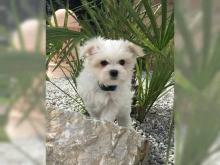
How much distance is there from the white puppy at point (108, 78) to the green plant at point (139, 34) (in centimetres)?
6

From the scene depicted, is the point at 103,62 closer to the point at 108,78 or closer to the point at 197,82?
the point at 108,78

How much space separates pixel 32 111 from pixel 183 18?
195 mm

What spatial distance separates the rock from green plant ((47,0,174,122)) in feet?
0.73

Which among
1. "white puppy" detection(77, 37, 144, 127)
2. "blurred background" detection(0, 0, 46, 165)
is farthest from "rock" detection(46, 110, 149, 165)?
"blurred background" detection(0, 0, 46, 165)

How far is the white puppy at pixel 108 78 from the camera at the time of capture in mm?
1113

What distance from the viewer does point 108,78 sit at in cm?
111

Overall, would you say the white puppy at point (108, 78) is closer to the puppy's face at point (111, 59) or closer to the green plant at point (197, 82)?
the puppy's face at point (111, 59)

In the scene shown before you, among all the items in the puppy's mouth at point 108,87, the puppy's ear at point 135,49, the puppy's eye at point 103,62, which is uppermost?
the puppy's ear at point 135,49

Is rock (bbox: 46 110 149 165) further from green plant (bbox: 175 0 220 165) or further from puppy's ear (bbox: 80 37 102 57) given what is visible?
green plant (bbox: 175 0 220 165)

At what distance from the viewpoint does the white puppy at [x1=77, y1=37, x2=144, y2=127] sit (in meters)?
1.11

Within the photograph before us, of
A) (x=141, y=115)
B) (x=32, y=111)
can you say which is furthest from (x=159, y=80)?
(x=32, y=111)

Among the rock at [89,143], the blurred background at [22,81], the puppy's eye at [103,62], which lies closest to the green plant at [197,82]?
the blurred background at [22,81]

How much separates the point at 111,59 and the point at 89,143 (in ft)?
0.76

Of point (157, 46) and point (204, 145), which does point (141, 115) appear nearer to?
point (157, 46)
